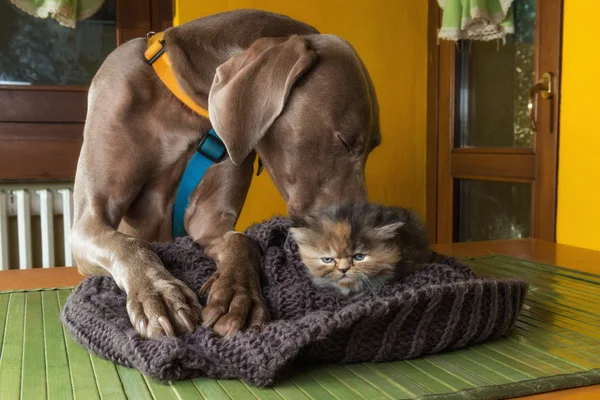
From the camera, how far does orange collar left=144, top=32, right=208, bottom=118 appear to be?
A: 51.8 inches

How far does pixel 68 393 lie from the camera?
71 centimetres

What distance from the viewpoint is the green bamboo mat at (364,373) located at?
71 centimetres

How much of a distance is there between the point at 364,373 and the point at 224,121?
0.58 meters

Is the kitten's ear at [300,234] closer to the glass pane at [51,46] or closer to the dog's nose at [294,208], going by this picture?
the dog's nose at [294,208]

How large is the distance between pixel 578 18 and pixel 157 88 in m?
1.56

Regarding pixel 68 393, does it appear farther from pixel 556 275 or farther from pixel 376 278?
pixel 556 275

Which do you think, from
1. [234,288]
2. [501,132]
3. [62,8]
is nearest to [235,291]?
[234,288]

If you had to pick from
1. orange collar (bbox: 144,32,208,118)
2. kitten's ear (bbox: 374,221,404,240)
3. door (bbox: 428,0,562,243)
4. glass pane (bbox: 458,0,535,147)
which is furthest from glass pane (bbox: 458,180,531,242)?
kitten's ear (bbox: 374,221,404,240)

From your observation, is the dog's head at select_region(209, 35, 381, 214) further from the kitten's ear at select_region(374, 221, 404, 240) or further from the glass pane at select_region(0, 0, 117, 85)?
the glass pane at select_region(0, 0, 117, 85)

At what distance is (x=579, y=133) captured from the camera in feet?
7.25

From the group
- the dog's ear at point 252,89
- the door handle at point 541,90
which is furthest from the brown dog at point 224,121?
the door handle at point 541,90

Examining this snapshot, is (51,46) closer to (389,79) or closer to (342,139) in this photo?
(389,79)

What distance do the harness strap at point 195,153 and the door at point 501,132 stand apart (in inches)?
57.5

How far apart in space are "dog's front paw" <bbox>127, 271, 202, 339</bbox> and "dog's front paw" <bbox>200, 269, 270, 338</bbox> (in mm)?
22
